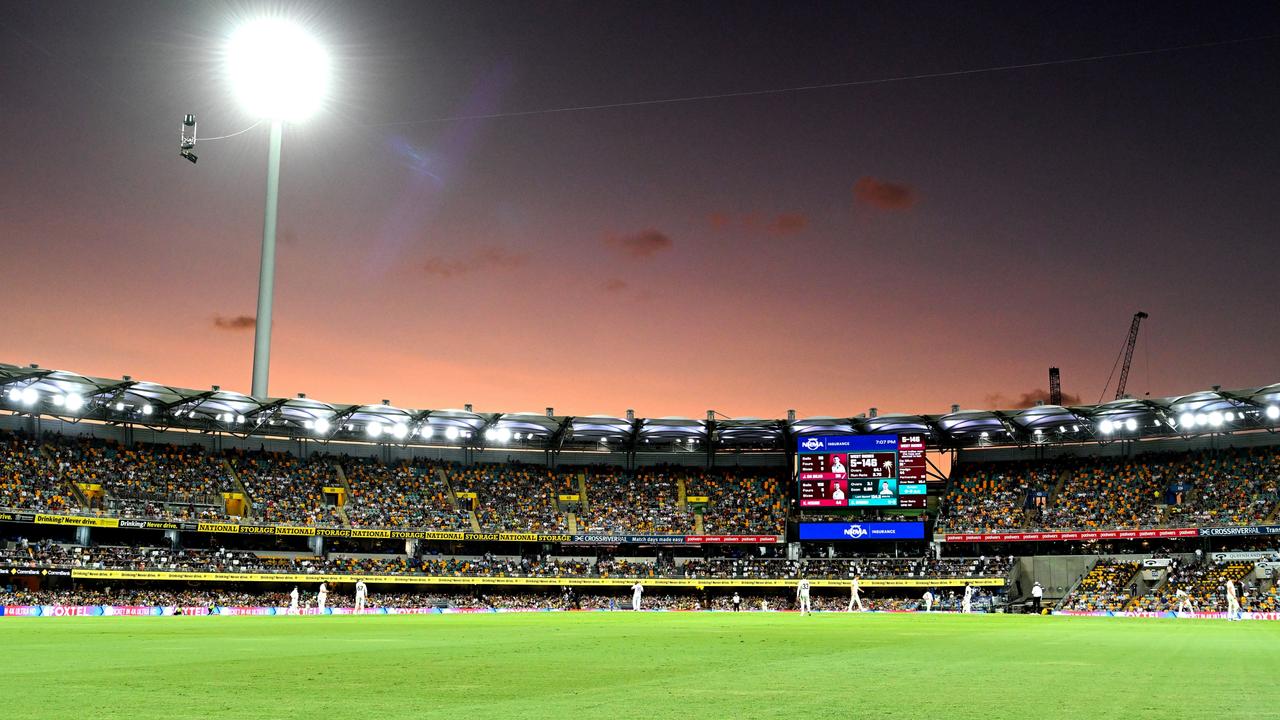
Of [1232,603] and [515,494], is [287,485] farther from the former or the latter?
[1232,603]

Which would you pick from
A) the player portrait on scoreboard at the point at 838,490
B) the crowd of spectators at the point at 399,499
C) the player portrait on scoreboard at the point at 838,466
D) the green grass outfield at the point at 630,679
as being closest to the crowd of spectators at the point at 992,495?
the player portrait on scoreboard at the point at 838,490

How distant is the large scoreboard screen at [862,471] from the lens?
82938mm

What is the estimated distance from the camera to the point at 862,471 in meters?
84.0

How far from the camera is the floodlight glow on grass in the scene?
205 ft

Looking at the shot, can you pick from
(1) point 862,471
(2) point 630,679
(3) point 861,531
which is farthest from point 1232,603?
(2) point 630,679

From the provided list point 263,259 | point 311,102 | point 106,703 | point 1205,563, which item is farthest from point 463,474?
point 106,703

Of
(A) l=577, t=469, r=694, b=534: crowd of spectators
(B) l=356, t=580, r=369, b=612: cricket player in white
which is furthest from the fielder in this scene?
(B) l=356, t=580, r=369, b=612: cricket player in white

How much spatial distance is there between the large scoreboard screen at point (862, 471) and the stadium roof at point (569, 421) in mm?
2177

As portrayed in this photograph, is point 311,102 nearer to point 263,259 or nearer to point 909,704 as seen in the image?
point 263,259

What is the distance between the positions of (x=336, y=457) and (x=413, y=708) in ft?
271

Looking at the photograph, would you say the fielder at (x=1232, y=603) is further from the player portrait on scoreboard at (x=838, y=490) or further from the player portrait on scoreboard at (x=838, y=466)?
the player portrait on scoreboard at (x=838, y=466)

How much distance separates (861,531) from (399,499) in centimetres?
A: 3985

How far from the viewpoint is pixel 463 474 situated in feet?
304

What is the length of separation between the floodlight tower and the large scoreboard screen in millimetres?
45202
